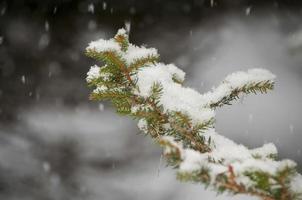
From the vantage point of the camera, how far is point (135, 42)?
6.10 m

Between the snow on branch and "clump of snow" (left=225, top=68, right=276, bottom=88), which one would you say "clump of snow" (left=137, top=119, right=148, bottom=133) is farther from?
"clump of snow" (left=225, top=68, right=276, bottom=88)

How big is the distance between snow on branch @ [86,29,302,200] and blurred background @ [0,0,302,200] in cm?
433

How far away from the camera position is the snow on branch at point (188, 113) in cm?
56

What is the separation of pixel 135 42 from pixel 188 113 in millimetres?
5489

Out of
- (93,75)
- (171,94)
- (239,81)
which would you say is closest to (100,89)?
(93,75)

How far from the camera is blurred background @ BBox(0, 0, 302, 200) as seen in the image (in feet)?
20.2

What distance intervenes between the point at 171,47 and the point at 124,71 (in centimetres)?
574

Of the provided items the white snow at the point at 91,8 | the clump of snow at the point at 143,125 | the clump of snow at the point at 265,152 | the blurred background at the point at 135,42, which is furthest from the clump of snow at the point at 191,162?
the white snow at the point at 91,8

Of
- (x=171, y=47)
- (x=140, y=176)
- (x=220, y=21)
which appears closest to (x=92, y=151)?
(x=140, y=176)

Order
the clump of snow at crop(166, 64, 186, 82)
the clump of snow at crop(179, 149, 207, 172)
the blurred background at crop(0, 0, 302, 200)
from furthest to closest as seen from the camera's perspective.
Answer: the blurred background at crop(0, 0, 302, 200) → the clump of snow at crop(166, 64, 186, 82) → the clump of snow at crop(179, 149, 207, 172)

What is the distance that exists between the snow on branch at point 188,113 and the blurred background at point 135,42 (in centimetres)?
433

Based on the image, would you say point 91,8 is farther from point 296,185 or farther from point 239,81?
point 296,185

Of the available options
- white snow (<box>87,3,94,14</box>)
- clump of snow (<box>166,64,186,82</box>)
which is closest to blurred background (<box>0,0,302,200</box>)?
white snow (<box>87,3,94,14</box>)

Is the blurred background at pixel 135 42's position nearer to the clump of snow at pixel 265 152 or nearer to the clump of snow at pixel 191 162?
the clump of snow at pixel 265 152
